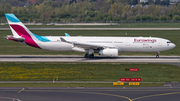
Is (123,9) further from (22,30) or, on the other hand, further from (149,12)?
(22,30)

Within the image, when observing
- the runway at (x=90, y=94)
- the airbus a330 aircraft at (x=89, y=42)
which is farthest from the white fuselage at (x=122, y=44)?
the runway at (x=90, y=94)

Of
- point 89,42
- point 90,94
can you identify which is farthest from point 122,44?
point 90,94

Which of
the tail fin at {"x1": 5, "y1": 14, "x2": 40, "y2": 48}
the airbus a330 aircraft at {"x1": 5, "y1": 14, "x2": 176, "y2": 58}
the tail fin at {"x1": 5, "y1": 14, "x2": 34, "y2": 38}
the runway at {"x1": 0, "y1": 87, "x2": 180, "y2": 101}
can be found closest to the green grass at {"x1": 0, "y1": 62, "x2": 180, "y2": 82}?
the runway at {"x1": 0, "y1": 87, "x2": 180, "y2": 101}

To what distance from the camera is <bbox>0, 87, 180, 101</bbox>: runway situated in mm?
22438

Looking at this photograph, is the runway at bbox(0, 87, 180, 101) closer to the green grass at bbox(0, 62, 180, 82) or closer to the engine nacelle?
the green grass at bbox(0, 62, 180, 82)

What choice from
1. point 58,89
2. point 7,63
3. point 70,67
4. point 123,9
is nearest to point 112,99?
point 58,89

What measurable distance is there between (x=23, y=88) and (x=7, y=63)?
52.9ft

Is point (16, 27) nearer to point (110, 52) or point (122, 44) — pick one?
point (110, 52)

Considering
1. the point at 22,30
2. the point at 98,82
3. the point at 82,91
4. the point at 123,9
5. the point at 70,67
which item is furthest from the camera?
the point at 123,9

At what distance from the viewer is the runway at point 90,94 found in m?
→ 22.4

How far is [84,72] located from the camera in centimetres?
3409

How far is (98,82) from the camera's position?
28562 mm

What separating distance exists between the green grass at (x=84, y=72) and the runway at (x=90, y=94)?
15.3 feet

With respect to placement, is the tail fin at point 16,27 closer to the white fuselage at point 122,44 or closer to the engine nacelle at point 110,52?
the white fuselage at point 122,44
